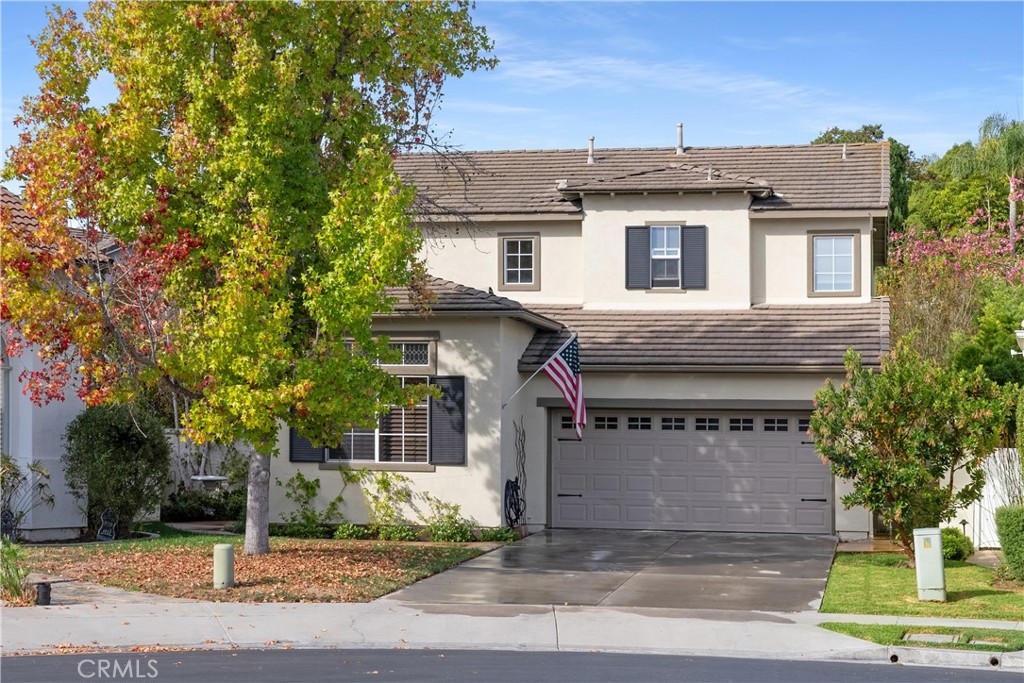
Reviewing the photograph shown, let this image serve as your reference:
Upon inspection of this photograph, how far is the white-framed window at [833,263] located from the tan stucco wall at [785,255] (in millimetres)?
164

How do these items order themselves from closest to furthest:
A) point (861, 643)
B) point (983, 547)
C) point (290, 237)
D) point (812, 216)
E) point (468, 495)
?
point (861, 643) < point (290, 237) < point (983, 547) < point (468, 495) < point (812, 216)

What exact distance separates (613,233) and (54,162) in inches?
498

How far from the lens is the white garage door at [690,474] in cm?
2323

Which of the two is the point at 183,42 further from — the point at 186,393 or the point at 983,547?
the point at 983,547

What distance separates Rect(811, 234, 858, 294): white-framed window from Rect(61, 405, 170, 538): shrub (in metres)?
13.3

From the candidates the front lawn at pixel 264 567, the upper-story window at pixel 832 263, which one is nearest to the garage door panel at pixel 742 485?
the upper-story window at pixel 832 263

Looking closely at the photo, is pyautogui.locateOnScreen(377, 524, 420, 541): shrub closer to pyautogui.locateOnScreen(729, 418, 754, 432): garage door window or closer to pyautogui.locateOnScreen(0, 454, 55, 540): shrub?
pyautogui.locateOnScreen(0, 454, 55, 540): shrub

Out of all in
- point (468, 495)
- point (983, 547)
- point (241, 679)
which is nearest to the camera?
point (241, 679)

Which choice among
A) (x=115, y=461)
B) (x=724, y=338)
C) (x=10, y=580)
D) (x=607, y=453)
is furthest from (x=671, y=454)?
(x=10, y=580)

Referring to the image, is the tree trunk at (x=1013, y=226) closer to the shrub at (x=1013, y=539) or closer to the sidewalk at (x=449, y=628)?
the shrub at (x=1013, y=539)

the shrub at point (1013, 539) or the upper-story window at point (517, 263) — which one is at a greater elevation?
the upper-story window at point (517, 263)

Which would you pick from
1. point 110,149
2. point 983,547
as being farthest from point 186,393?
point 983,547

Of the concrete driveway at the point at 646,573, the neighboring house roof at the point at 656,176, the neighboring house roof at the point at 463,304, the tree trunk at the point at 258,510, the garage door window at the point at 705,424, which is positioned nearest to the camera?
the concrete driveway at the point at 646,573

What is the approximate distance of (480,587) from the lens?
52.7 ft
